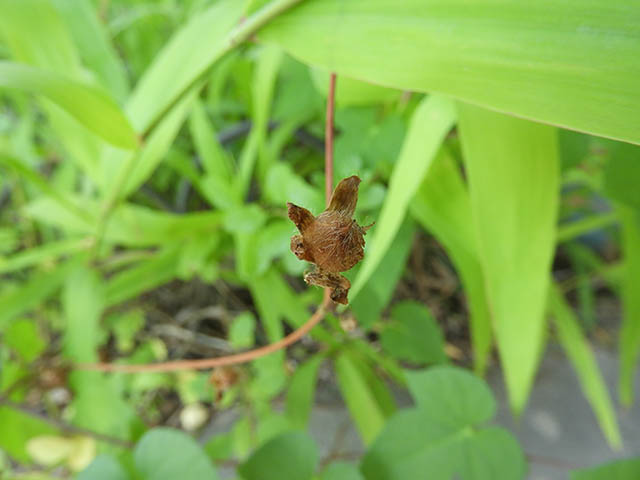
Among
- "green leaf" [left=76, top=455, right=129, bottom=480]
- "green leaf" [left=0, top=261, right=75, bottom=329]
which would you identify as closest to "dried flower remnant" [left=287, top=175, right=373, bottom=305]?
"green leaf" [left=76, top=455, right=129, bottom=480]

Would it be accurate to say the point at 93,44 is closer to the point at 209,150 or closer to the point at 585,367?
the point at 209,150

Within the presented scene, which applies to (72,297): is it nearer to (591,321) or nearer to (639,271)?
(639,271)

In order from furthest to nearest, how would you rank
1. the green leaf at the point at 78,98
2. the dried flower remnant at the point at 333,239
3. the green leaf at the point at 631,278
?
the green leaf at the point at 631,278 < the green leaf at the point at 78,98 < the dried flower remnant at the point at 333,239

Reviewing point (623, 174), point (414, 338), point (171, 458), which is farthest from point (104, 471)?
point (623, 174)

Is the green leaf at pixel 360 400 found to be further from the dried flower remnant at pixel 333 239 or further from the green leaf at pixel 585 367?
the dried flower remnant at pixel 333 239

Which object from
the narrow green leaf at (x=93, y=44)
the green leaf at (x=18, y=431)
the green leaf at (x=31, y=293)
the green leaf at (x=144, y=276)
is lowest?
the green leaf at (x=18, y=431)

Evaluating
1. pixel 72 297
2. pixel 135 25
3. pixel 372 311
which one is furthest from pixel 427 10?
pixel 135 25

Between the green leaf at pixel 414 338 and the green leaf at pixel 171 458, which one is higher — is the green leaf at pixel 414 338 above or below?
below

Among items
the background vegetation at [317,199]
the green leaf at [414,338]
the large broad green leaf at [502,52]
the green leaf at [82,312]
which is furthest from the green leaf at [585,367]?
the green leaf at [82,312]
